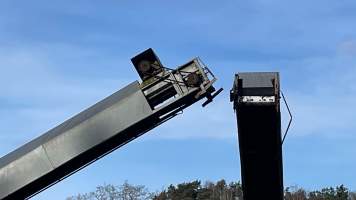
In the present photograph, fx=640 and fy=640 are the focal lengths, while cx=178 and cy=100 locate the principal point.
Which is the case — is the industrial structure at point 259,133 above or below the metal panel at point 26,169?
above

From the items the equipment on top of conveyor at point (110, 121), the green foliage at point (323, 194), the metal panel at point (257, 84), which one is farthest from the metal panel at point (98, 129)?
the green foliage at point (323, 194)

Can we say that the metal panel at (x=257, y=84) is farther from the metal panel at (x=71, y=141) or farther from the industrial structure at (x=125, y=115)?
the metal panel at (x=71, y=141)

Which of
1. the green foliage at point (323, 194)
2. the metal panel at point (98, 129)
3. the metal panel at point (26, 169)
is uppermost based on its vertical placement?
the green foliage at point (323, 194)

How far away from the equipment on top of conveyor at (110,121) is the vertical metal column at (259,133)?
1.52 ft

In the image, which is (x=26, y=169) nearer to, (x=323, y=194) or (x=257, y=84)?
(x=257, y=84)

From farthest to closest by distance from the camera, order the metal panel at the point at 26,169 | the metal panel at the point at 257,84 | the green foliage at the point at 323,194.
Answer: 1. the green foliage at the point at 323,194
2. the metal panel at the point at 257,84
3. the metal panel at the point at 26,169

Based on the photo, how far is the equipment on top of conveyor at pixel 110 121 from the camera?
9070 mm

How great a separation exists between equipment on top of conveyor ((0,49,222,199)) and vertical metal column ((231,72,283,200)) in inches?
18.3

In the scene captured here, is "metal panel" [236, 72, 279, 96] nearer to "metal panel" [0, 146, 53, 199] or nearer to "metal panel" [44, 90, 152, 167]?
"metal panel" [44, 90, 152, 167]

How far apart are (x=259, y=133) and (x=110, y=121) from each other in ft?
7.95

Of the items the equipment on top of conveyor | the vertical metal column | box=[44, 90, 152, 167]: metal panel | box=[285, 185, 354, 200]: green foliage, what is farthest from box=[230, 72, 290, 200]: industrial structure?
box=[285, 185, 354, 200]: green foliage

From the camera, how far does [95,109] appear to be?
9.23 metres

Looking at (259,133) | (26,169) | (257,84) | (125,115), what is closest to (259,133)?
(259,133)

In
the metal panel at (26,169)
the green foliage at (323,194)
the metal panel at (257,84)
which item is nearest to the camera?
the metal panel at (26,169)
